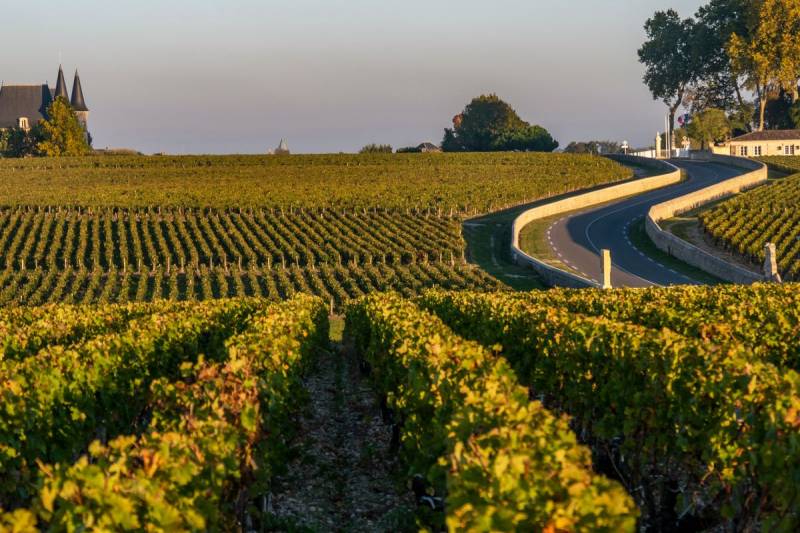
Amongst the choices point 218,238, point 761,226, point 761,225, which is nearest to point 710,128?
point 761,225

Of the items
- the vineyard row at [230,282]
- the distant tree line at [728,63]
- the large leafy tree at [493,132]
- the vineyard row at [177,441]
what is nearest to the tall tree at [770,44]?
the distant tree line at [728,63]

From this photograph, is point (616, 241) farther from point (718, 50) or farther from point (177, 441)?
point (718, 50)

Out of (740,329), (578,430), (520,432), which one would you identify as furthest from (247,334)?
(520,432)

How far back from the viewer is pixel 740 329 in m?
17.0

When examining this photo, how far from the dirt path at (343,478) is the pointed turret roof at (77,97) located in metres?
179

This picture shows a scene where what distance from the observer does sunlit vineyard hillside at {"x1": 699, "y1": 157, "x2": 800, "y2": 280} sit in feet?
171

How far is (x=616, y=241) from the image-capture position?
64.6 m

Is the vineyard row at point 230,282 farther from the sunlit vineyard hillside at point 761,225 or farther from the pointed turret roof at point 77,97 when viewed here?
the pointed turret roof at point 77,97

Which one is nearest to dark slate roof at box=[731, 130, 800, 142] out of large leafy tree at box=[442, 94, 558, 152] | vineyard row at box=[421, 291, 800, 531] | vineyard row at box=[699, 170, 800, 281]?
large leafy tree at box=[442, 94, 558, 152]

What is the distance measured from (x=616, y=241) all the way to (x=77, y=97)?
148223mm

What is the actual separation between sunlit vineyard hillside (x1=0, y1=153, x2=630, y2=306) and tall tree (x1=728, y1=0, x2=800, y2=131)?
29.0 m

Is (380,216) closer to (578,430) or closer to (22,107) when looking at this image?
(578,430)

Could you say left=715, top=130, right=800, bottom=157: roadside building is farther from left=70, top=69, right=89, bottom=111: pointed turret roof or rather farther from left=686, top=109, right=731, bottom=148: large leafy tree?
left=70, top=69, right=89, bottom=111: pointed turret roof

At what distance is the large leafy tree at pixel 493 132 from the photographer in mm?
143000
